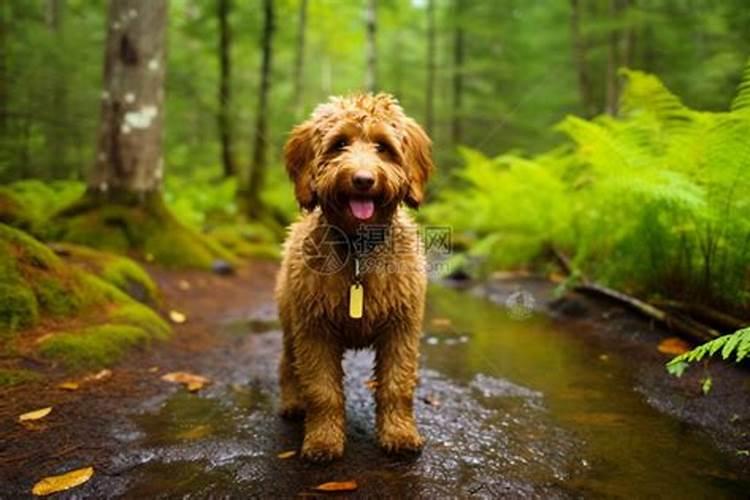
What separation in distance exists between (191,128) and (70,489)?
58.6 feet

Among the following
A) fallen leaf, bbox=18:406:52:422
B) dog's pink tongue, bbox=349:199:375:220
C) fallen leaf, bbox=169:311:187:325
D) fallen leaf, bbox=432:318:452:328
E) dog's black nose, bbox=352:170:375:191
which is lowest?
fallen leaf, bbox=432:318:452:328

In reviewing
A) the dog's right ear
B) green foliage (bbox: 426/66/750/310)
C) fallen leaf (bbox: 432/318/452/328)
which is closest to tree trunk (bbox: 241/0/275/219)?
green foliage (bbox: 426/66/750/310)

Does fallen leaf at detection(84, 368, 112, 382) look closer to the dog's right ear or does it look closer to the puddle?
the puddle

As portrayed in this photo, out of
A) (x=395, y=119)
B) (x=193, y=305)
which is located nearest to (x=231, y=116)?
(x=193, y=305)

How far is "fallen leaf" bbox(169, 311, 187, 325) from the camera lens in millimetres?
6332

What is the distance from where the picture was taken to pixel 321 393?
10.8 ft

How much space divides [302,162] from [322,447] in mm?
1750

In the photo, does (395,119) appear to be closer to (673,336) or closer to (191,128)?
(673,336)

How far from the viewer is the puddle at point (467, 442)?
2.78m

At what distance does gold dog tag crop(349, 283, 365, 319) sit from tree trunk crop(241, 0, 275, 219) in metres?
12.5

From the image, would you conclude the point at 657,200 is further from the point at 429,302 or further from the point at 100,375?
the point at 100,375

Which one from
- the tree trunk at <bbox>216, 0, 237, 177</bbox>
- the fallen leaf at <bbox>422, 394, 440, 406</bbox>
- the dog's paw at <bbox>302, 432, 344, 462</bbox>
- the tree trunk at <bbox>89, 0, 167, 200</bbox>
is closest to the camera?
the dog's paw at <bbox>302, 432, 344, 462</bbox>

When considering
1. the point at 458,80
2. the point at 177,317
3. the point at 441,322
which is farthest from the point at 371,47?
the point at 458,80

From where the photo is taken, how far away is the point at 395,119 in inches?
128
